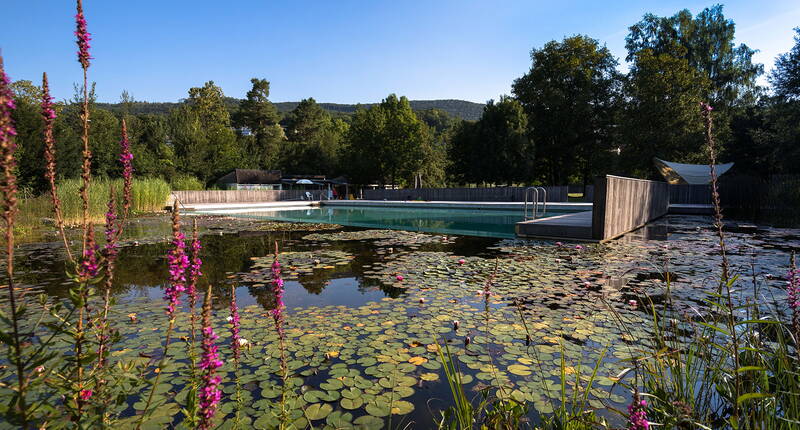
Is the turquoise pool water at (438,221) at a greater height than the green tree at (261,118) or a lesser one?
lesser

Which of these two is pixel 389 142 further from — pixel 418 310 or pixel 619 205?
pixel 418 310

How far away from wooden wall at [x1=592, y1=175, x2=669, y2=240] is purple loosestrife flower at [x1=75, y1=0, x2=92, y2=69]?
7.82 meters

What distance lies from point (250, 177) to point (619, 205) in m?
36.2

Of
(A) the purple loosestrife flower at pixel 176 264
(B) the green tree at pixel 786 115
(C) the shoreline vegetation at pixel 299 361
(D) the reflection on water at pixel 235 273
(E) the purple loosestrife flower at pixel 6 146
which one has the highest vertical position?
(B) the green tree at pixel 786 115

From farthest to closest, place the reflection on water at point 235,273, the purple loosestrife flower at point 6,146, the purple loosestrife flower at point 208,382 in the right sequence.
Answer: the reflection on water at point 235,273 < the purple loosestrife flower at point 208,382 < the purple loosestrife flower at point 6,146

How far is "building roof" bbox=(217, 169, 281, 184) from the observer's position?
3809 cm

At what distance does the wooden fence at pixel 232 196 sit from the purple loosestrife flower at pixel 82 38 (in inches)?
1041

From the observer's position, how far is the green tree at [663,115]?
20891mm

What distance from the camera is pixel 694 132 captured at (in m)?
20.7

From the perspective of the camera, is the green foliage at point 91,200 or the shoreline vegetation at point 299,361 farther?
the green foliage at point 91,200

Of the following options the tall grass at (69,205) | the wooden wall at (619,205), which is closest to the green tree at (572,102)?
the wooden wall at (619,205)

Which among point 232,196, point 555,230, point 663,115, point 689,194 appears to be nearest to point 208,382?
point 555,230

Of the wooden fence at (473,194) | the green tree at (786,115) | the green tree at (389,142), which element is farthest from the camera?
the green tree at (389,142)

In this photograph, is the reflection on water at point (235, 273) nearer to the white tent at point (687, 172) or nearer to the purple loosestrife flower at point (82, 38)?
the purple loosestrife flower at point (82, 38)
